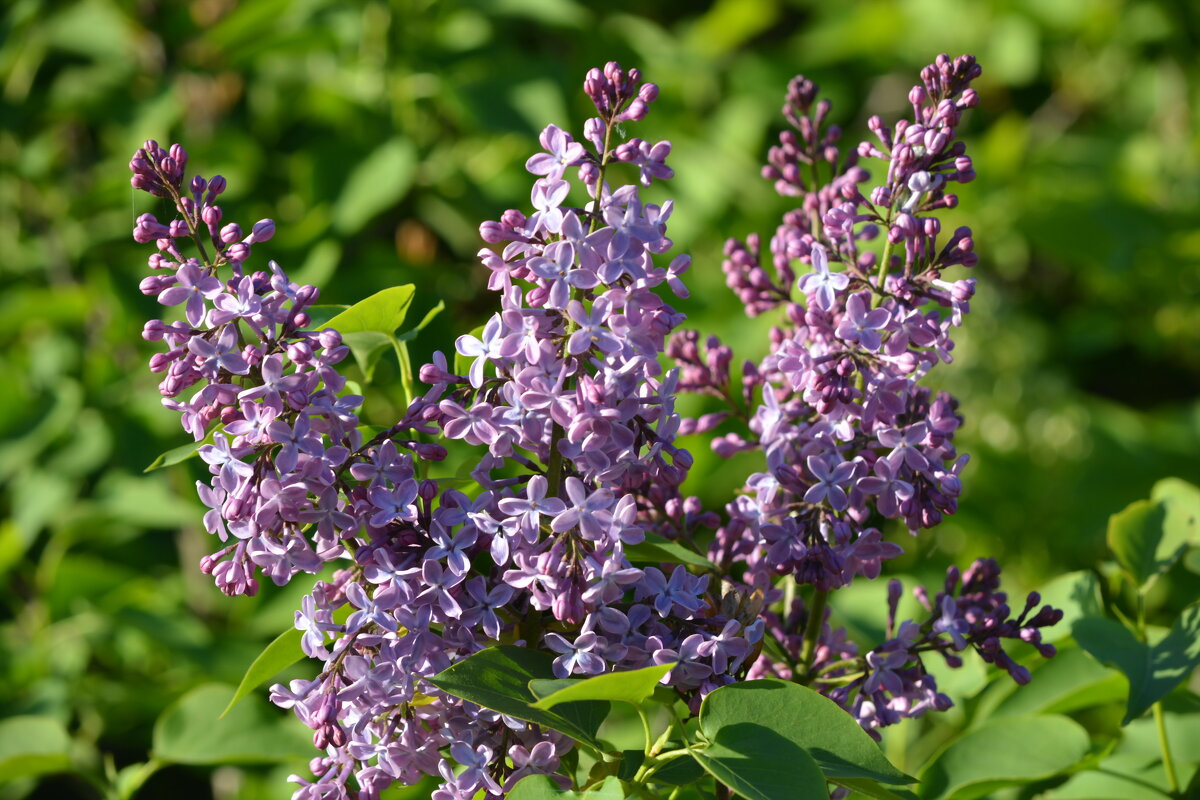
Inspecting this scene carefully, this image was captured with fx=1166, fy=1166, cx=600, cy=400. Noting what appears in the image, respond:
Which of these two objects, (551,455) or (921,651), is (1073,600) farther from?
(551,455)

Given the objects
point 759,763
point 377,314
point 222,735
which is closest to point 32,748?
point 222,735

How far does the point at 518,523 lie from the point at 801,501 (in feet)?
0.54

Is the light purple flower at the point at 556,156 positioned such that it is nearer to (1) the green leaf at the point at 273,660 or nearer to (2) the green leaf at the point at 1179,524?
(1) the green leaf at the point at 273,660

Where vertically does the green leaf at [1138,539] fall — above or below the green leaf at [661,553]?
below

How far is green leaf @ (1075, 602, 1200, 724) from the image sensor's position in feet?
2.13

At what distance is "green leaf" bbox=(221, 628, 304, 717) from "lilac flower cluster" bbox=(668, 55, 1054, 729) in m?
0.23

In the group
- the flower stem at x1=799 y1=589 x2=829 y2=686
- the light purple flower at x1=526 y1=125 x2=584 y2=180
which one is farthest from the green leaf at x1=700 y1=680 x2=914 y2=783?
the light purple flower at x1=526 y1=125 x2=584 y2=180

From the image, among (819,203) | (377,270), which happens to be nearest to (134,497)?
(377,270)

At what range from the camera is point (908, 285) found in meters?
0.59

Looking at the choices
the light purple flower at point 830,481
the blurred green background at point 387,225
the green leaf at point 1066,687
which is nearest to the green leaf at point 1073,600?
the green leaf at point 1066,687

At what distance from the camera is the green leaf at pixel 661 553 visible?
553 mm

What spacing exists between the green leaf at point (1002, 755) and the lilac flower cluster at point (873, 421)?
0.40 feet

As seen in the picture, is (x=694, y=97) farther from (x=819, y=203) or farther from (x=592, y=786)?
(x=592, y=786)

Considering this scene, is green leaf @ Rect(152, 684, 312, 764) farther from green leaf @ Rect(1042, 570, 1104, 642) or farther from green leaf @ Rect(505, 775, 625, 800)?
green leaf @ Rect(1042, 570, 1104, 642)
